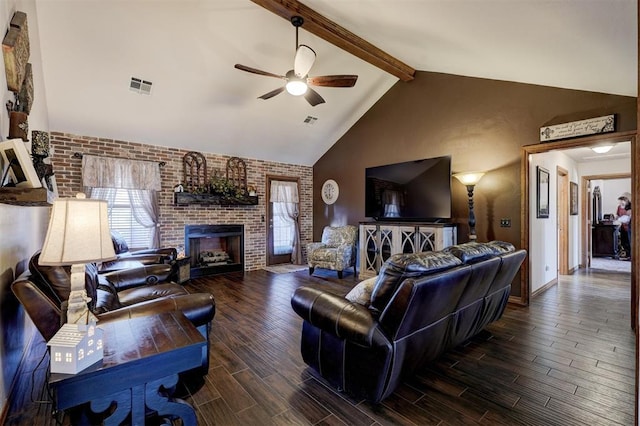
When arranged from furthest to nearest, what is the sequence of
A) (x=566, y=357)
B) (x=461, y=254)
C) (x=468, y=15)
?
(x=468, y=15) → (x=566, y=357) → (x=461, y=254)

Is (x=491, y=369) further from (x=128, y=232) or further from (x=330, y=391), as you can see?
(x=128, y=232)

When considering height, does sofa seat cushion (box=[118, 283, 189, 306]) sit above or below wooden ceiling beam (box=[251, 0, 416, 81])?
below

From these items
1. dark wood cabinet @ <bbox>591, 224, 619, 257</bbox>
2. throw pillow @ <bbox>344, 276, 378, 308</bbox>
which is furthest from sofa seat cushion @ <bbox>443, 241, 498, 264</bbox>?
dark wood cabinet @ <bbox>591, 224, 619, 257</bbox>

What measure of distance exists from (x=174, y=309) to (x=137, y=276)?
1552 millimetres

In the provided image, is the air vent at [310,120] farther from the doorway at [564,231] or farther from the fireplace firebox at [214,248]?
the doorway at [564,231]

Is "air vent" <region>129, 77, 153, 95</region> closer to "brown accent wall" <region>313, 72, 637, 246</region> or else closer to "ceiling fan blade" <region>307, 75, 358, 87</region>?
"ceiling fan blade" <region>307, 75, 358, 87</region>

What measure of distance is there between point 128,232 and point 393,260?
4.75m

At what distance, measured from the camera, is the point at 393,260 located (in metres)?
1.78

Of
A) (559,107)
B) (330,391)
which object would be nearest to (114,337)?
(330,391)

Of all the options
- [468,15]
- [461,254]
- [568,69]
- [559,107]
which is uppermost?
[468,15]

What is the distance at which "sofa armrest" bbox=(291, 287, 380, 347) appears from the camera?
5.57 feet

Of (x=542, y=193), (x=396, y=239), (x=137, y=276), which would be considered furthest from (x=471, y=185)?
(x=137, y=276)

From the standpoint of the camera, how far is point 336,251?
539cm

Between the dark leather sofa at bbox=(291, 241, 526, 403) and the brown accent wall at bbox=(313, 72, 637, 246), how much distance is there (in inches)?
86.6
